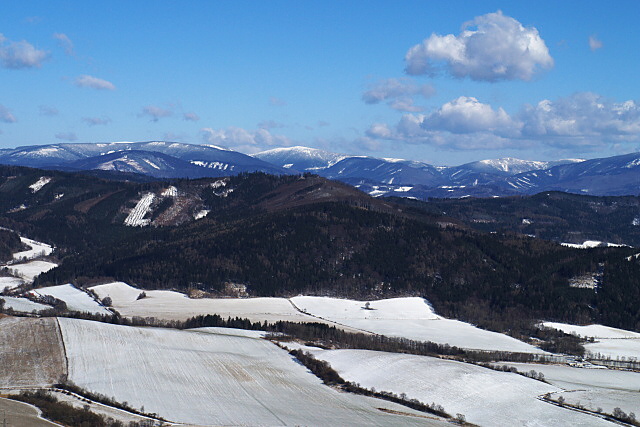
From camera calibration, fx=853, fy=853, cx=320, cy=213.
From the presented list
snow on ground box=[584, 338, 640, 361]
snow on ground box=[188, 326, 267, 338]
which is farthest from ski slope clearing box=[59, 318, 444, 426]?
snow on ground box=[584, 338, 640, 361]

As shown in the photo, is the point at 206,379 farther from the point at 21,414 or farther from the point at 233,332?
the point at 233,332

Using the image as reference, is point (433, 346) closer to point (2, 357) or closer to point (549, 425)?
point (549, 425)

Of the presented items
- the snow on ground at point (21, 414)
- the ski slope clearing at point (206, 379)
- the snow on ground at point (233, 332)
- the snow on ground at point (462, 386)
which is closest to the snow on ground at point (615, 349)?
the snow on ground at point (462, 386)

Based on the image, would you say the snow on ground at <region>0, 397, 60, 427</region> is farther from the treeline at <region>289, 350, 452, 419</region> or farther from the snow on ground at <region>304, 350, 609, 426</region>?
the snow on ground at <region>304, 350, 609, 426</region>

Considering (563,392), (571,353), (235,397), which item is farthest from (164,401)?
(571,353)

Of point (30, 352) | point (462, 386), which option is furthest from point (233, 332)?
point (462, 386)

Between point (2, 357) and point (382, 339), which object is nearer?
point (2, 357)

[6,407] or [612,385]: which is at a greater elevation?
[612,385]

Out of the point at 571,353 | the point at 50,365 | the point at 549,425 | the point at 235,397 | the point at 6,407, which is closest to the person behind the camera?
the point at 6,407
